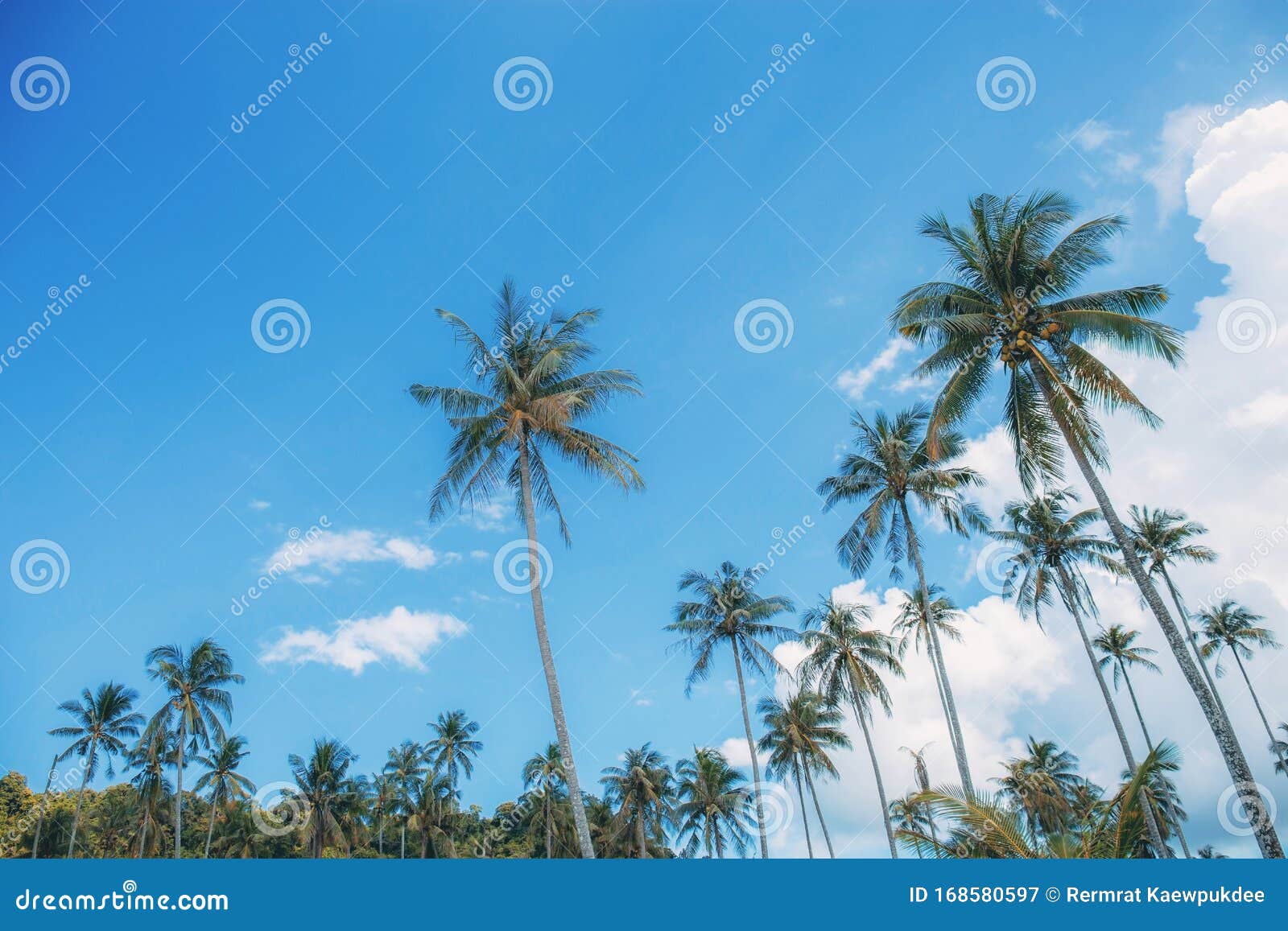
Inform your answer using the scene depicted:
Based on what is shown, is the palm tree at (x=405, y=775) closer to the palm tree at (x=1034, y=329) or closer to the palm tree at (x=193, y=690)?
the palm tree at (x=193, y=690)

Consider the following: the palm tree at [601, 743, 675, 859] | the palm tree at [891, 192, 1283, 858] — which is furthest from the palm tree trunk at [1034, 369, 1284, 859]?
the palm tree at [601, 743, 675, 859]

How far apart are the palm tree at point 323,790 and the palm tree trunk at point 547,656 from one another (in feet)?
116

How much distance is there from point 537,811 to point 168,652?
Result: 2359 cm

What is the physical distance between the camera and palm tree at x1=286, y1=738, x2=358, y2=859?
4728 cm

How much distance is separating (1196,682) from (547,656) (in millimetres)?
13182

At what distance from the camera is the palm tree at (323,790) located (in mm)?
47281

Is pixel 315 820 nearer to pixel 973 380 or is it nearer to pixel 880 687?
pixel 880 687

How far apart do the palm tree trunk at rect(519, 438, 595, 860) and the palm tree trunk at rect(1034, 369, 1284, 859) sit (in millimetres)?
11532

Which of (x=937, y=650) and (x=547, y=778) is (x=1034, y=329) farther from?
(x=547, y=778)

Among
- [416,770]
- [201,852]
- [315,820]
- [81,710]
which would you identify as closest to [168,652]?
[81,710]

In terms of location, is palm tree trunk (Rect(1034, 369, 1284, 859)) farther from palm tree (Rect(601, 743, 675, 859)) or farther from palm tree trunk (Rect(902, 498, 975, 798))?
palm tree (Rect(601, 743, 675, 859))

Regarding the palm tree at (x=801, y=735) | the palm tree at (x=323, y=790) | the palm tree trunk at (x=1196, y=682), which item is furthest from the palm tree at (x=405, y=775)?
the palm tree trunk at (x=1196, y=682)

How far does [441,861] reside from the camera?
782 cm

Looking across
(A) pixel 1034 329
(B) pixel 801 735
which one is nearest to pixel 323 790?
(B) pixel 801 735
